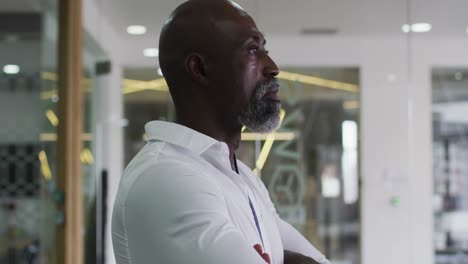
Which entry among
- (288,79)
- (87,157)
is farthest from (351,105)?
(87,157)

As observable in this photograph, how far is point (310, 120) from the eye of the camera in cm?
366

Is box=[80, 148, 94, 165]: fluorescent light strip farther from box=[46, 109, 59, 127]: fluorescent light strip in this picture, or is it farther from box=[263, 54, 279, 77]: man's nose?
box=[263, 54, 279, 77]: man's nose

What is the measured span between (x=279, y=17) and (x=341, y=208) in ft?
4.06

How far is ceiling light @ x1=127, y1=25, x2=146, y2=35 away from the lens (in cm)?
366

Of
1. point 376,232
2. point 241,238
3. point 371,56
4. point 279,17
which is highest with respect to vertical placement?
point 279,17

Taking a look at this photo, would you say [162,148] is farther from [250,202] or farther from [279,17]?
[279,17]

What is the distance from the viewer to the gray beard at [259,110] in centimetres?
98

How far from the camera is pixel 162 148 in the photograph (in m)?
0.88

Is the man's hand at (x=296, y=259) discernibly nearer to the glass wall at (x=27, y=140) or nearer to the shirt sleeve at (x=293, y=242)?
the shirt sleeve at (x=293, y=242)

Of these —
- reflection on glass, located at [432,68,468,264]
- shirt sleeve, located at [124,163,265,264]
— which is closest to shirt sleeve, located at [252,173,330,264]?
shirt sleeve, located at [124,163,265,264]

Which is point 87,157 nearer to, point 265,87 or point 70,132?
point 70,132

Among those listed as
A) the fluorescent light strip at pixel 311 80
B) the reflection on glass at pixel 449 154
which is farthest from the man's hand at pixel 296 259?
the reflection on glass at pixel 449 154

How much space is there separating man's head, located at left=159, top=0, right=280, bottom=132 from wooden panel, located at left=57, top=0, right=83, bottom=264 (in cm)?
272

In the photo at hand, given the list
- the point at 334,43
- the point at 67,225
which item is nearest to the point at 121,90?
the point at 67,225
